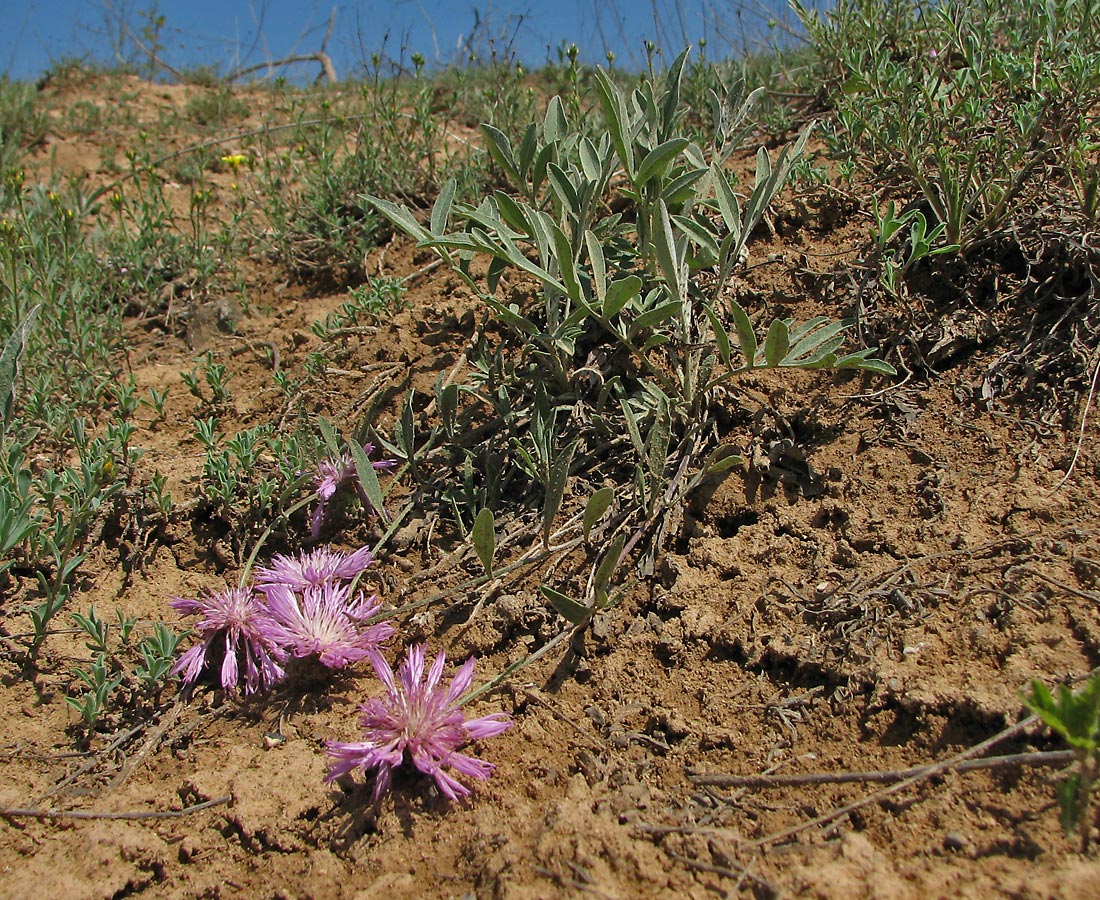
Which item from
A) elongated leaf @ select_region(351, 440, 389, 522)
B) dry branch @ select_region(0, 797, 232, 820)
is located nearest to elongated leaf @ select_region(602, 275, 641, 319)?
elongated leaf @ select_region(351, 440, 389, 522)

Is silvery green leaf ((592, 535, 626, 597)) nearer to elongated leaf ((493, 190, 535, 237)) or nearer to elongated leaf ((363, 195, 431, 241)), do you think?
elongated leaf ((493, 190, 535, 237))

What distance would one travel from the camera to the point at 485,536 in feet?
6.33

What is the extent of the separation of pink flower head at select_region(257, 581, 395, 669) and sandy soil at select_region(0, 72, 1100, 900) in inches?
3.7

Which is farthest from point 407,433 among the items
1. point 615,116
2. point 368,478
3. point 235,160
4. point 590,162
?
point 235,160

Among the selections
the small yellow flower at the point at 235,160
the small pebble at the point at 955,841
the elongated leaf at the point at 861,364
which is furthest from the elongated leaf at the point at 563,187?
the small yellow flower at the point at 235,160

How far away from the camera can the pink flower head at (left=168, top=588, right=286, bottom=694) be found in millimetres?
2016

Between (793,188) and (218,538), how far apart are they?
7.10 feet

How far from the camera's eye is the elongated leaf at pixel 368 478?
228 centimetres

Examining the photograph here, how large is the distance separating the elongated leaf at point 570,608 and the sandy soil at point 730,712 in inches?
4.1

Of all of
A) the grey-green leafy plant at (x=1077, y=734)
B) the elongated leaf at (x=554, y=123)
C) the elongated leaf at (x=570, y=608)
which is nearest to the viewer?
the grey-green leafy plant at (x=1077, y=734)

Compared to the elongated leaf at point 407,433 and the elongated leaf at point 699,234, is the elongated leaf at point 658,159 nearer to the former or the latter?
the elongated leaf at point 699,234

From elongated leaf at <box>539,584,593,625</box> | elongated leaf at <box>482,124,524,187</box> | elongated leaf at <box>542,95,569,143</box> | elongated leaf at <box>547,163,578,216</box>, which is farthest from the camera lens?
elongated leaf at <box>542,95,569,143</box>

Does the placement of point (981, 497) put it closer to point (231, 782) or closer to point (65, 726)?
point (231, 782)

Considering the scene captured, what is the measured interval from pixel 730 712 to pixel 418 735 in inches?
24.3
